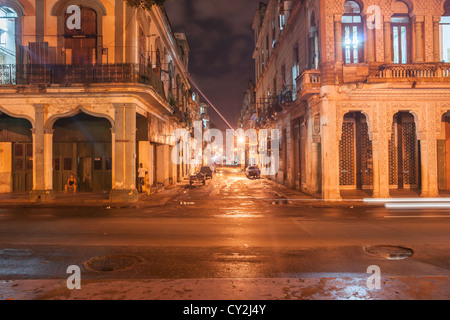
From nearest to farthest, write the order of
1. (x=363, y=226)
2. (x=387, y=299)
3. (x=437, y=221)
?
(x=387, y=299), (x=363, y=226), (x=437, y=221)

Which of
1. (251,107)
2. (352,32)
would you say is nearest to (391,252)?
(352,32)

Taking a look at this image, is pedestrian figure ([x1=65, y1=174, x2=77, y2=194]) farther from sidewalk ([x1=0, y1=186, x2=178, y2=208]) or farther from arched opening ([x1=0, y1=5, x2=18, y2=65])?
arched opening ([x1=0, y1=5, x2=18, y2=65])

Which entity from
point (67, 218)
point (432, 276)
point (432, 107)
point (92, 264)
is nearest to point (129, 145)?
point (67, 218)

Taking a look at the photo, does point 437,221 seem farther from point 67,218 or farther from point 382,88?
point 67,218

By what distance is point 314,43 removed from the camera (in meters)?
18.4

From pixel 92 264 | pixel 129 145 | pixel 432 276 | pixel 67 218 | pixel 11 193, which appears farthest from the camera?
pixel 11 193

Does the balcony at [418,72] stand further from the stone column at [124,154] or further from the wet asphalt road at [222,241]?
the stone column at [124,154]

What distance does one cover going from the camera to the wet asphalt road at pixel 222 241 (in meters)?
6.05

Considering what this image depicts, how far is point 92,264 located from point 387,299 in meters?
5.37

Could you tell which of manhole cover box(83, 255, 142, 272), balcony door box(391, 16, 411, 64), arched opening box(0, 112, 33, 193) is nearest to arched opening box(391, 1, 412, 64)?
balcony door box(391, 16, 411, 64)

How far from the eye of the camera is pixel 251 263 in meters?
6.47

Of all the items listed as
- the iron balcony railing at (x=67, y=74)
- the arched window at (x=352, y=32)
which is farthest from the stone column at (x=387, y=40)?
the iron balcony railing at (x=67, y=74)

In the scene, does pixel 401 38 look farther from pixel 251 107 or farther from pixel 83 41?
pixel 251 107

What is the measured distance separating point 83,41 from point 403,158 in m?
20.1
